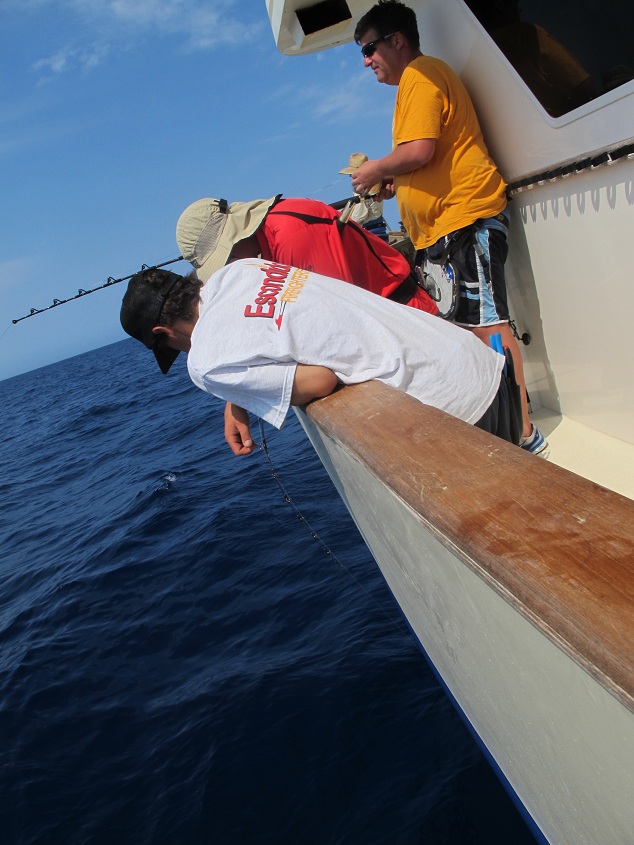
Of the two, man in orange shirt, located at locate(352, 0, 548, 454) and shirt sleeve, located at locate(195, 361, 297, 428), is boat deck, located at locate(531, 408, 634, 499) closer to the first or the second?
man in orange shirt, located at locate(352, 0, 548, 454)

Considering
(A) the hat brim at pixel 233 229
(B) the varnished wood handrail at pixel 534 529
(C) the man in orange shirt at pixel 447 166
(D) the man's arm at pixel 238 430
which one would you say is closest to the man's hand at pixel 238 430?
(D) the man's arm at pixel 238 430

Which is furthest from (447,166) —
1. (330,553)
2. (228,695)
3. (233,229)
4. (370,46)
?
(330,553)

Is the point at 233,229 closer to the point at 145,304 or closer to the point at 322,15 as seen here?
the point at 145,304

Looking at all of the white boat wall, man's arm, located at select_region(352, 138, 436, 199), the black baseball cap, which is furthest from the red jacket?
the black baseball cap

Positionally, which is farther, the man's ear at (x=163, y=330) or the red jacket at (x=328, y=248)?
the red jacket at (x=328, y=248)

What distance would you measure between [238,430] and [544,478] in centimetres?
166

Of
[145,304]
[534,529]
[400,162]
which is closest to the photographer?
[534,529]

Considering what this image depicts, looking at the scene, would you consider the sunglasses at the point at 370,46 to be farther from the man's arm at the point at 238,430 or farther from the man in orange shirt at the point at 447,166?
the man's arm at the point at 238,430

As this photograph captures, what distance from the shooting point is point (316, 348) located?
81.0 inches

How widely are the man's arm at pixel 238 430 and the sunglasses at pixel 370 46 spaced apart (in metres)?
1.78

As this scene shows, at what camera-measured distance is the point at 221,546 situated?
6.66 m

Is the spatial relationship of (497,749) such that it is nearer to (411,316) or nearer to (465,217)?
(411,316)

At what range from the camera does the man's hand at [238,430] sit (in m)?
2.62

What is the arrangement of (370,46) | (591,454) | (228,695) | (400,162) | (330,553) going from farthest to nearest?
(330,553) → (228,695) → (370,46) → (400,162) → (591,454)
